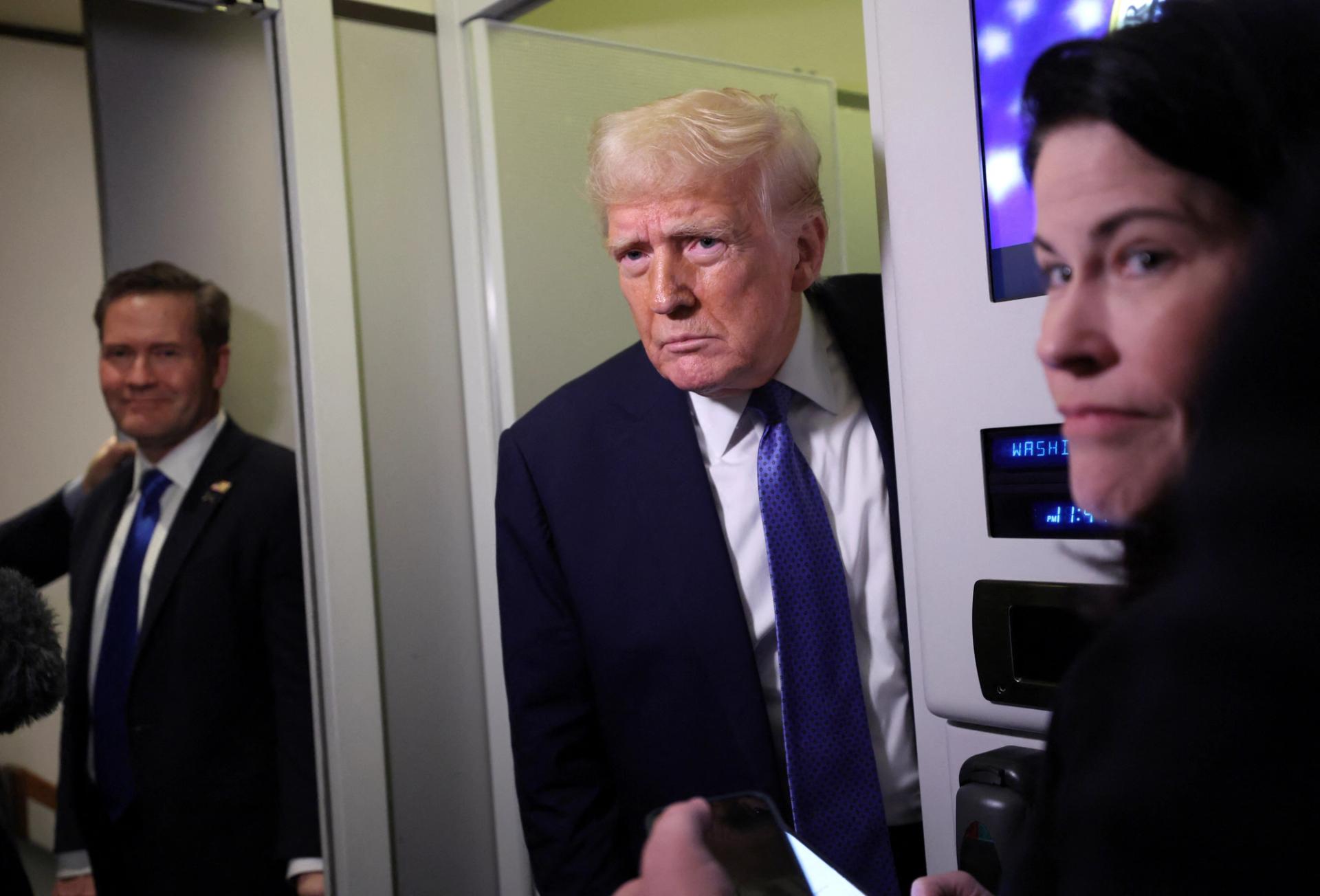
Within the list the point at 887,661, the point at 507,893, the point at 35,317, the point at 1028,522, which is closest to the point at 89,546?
the point at 35,317

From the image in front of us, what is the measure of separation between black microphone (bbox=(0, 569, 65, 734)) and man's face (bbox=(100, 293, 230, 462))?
16.5 inches

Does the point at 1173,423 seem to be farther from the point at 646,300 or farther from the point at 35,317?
the point at 35,317

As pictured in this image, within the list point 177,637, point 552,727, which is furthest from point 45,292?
point 552,727

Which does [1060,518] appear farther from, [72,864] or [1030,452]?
[72,864]

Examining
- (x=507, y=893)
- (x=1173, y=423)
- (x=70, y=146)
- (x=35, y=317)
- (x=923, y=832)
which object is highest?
(x=70, y=146)

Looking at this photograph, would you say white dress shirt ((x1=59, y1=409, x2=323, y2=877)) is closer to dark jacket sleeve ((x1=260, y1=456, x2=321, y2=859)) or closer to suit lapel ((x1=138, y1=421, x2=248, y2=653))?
suit lapel ((x1=138, y1=421, x2=248, y2=653))

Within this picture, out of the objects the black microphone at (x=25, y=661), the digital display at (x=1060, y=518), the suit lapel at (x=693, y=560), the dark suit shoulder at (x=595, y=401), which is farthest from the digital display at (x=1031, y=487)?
the black microphone at (x=25, y=661)

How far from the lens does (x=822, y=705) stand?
1332 millimetres

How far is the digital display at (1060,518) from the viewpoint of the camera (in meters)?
1.01

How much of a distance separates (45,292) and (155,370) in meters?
0.20

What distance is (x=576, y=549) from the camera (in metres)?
1.48

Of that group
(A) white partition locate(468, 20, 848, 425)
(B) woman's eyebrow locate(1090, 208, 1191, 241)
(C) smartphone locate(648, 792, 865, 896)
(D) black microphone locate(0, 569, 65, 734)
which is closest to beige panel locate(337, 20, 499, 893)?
(A) white partition locate(468, 20, 848, 425)

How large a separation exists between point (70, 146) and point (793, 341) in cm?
124

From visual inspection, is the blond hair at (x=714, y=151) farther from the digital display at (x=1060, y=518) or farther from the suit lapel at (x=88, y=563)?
the suit lapel at (x=88, y=563)
